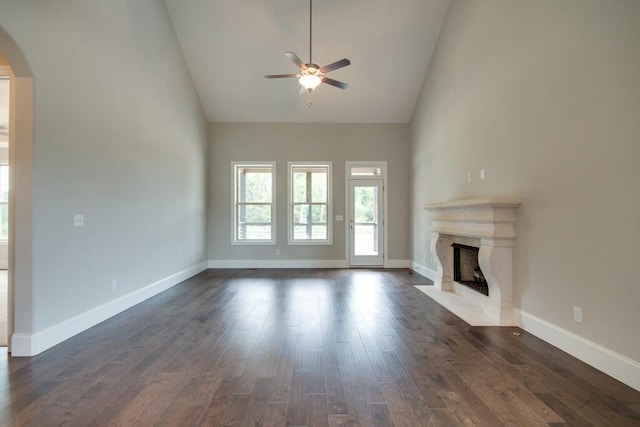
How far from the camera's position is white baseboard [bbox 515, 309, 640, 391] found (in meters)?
2.16

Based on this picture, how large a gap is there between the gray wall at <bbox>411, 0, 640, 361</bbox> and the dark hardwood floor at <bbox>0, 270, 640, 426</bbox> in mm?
554

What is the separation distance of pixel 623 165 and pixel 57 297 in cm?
479

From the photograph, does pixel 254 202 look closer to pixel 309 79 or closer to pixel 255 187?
pixel 255 187

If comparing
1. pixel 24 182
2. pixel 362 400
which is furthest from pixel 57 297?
pixel 362 400

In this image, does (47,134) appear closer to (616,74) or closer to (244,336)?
(244,336)

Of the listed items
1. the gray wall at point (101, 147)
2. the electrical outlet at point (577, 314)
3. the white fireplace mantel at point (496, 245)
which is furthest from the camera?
the white fireplace mantel at point (496, 245)

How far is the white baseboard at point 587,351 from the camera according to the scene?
2156 millimetres

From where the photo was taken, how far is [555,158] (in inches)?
112

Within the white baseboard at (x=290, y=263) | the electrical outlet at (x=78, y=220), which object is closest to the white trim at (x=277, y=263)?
the white baseboard at (x=290, y=263)

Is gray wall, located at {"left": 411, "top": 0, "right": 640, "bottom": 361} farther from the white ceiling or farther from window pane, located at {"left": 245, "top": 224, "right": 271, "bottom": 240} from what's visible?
window pane, located at {"left": 245, "top": 224, "right": 271, "bottom": 240}

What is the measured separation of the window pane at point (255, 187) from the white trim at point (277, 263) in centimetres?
141

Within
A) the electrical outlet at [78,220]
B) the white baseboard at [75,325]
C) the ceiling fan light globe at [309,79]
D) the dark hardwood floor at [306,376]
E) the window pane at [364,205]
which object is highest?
the ceiling fan light globe at [309,79]

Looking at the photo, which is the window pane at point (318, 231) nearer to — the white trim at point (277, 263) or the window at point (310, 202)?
the window at point (310, 202)

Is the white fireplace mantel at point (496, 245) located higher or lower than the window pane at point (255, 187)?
lower
